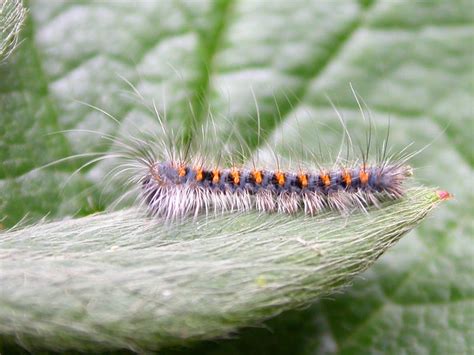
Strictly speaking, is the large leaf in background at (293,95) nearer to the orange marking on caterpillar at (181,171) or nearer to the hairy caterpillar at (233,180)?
the hairy caterpillar at (233,180)

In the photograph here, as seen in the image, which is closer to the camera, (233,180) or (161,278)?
(161,278)

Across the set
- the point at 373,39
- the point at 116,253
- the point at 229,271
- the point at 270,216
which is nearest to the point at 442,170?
the point at 373,39

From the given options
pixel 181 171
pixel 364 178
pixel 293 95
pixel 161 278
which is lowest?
pixel 161 278

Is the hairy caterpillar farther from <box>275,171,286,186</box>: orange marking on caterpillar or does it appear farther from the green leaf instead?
the green leaf

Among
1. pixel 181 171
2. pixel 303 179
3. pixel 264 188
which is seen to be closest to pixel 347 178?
pixel 303 179

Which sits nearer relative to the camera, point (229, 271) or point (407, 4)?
point (229, 271)

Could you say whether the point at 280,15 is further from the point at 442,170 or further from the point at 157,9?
the point at 442,170

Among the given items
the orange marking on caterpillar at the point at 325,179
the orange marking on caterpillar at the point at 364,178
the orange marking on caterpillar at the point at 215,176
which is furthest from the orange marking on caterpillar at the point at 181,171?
the orange marking on caterpillar at the point at 364,178

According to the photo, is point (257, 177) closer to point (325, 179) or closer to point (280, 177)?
point (280, 177)

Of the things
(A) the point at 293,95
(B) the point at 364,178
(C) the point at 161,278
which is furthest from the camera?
(A) the point at 293,95
